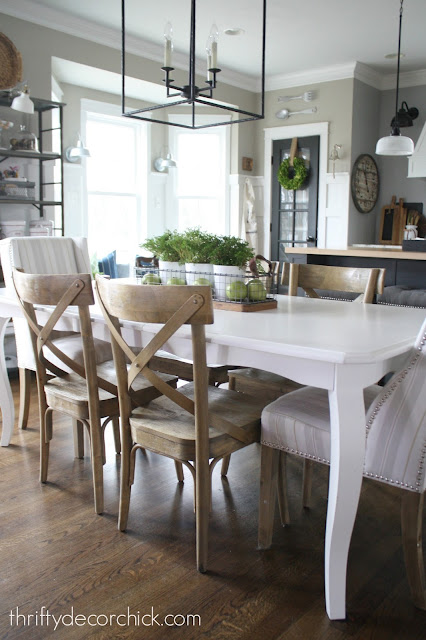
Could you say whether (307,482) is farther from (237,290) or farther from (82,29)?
(82,29)

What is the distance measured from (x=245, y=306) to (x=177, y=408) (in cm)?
50

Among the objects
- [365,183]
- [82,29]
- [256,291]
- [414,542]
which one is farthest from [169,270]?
[365,183]

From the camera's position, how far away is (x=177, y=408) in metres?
1.97

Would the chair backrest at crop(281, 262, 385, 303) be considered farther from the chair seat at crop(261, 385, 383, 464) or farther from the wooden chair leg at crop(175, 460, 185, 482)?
the wooden chair leg at crop(175, 460, 185, 482)

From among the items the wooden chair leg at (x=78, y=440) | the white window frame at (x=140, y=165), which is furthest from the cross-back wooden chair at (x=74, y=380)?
the white window frame at (x=140, y=165)

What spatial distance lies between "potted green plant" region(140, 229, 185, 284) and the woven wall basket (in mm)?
2415

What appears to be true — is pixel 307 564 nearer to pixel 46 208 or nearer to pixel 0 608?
pixel 0 608

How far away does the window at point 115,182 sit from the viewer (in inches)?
251

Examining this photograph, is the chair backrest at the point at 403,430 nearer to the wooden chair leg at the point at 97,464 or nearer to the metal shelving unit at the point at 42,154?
the wooden chair leg at the point at 97,464

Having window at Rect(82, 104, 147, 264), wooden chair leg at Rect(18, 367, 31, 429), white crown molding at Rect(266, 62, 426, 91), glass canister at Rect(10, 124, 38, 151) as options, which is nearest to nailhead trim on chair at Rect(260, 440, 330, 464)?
wooden chair leg at Rect(18, 367, 31, 429)

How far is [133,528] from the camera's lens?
2039 millimetres

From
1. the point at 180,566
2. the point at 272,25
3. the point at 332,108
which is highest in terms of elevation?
the point at 272,25

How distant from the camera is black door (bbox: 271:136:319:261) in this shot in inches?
269

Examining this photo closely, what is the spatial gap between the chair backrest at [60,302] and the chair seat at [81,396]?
0.17 ft
